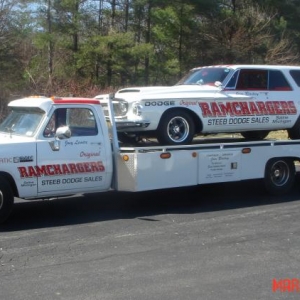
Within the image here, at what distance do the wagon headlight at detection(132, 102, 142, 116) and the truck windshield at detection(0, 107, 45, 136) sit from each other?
1687mm

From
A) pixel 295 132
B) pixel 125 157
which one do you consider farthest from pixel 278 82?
pixel 125 157

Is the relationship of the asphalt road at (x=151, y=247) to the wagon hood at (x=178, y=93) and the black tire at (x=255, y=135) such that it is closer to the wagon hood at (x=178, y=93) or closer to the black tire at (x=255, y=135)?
the black tire at (x=255, y=135)

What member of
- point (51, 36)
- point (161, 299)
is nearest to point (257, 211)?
point (161, 299)

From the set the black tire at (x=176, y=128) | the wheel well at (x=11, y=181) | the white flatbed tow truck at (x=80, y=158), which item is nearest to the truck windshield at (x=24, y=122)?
the white flatbed tow truck at (x=80, y=158)

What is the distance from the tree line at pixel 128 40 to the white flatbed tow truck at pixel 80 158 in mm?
17484

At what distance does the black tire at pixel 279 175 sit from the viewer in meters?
11.3

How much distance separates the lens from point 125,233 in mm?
8508

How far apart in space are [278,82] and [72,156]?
4676 mm

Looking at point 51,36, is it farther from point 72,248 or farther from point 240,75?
point 72,248

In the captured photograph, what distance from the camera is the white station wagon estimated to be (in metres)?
10.3

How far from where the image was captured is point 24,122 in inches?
368

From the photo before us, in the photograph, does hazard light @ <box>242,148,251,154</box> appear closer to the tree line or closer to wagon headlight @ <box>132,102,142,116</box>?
wagon headlight @ <box>132,102,142,116</box>

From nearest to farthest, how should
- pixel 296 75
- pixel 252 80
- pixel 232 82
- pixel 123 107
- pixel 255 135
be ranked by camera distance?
pixel 123 107, pixel 232 82, pixel 252 80, pixel 296 75, pixel 255 135

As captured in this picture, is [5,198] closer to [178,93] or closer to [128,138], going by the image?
[128,138]
